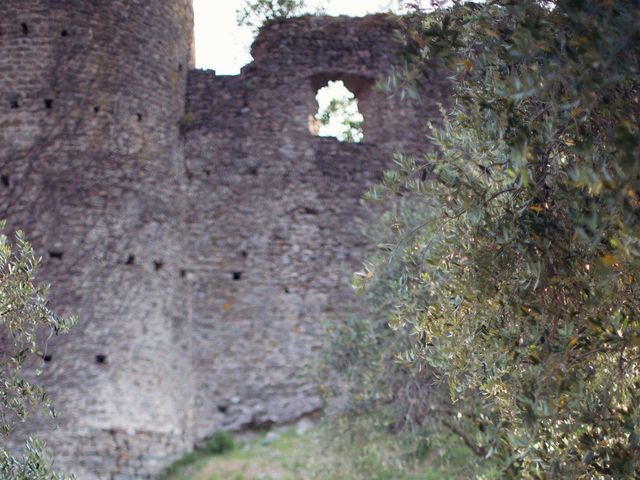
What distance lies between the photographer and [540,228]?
564 centimetres

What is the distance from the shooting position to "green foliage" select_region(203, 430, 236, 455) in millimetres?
13883

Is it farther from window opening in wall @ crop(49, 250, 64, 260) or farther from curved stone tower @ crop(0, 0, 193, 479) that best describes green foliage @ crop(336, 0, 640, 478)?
window opening in wall @ crop(49, 250, 64, 260)

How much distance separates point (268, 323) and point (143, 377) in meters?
1.79

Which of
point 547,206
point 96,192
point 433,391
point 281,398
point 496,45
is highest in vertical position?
point 496,45

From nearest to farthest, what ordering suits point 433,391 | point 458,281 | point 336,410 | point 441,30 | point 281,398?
point 441,30 → point 458,281 → point 433,391 → point 336,410 → point 281,398

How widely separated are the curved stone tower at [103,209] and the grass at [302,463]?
1.59ft

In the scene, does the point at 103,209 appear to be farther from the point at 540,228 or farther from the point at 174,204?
the point at 540,228

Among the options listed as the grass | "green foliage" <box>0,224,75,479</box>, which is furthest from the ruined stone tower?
"green foliage" <box>0,224,75,479</box>

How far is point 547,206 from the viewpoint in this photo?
225 inches

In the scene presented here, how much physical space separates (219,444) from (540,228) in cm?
895

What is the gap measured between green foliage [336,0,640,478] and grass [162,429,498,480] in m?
4.54

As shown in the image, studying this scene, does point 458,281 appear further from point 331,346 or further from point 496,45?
point 331,346

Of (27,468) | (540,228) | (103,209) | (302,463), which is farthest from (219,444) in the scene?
(540,228)

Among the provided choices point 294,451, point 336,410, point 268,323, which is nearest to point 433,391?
point 336,410
